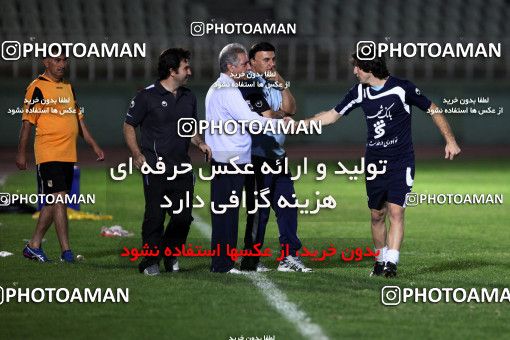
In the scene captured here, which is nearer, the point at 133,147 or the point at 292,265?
the point at 133,147

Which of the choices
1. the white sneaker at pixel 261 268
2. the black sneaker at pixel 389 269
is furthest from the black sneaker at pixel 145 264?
the black sneaker at pixel 389 269

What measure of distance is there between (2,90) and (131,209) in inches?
589

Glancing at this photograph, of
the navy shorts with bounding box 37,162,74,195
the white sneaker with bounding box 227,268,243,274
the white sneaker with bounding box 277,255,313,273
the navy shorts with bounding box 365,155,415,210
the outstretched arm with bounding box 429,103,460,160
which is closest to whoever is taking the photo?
the outstretched arm with bounding box 429,103,460,160

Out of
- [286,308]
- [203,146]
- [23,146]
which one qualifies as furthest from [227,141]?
[286,308]

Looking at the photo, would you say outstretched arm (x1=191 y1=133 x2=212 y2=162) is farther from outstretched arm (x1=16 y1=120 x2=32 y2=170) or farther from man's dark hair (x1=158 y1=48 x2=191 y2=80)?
outstretched arm (x1=16 y1=120 x2=32 y2=170)

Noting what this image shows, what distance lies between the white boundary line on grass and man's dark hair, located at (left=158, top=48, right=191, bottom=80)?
182 centimetres

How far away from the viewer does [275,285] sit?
9.91 meters

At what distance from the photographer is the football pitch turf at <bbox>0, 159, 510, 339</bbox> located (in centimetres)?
795

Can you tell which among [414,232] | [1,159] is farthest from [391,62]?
[414,232]

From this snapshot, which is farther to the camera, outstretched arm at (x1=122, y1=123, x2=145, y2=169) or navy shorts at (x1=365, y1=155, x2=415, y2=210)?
navy shorts at (x1=365, y1=155, x2=415, y2=210)

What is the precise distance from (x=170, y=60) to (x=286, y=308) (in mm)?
2794

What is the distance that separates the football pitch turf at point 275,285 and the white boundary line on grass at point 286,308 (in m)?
0.03

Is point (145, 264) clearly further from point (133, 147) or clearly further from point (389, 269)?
point (389, 269)

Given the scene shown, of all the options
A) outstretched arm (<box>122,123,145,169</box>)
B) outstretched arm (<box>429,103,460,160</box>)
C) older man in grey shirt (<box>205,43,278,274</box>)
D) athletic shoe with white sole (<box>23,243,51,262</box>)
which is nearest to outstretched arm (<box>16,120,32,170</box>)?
athletic shoe with white sole (<box>23,243,51,262</box>)
